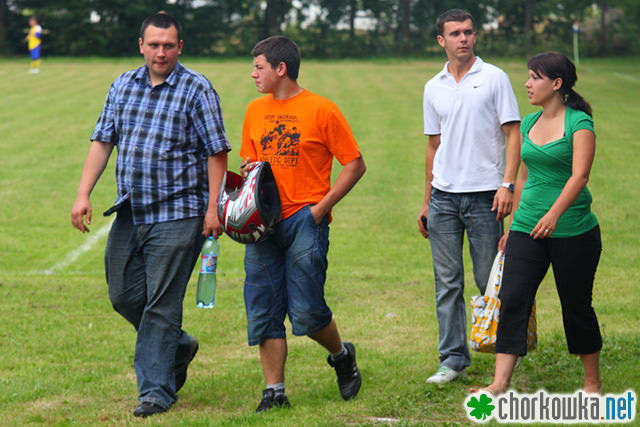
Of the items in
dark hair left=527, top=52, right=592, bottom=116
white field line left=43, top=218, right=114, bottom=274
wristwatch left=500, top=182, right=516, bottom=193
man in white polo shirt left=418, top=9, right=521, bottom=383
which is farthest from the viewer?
white field line left=43, top=218, right=114, bottom=274

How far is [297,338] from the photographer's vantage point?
Result: 7.46 meters

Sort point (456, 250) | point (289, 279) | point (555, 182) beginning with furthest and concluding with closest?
point (456, 250)
point (289, 279)
point (555, 182)

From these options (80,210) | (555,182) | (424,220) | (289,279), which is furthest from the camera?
(424,220)

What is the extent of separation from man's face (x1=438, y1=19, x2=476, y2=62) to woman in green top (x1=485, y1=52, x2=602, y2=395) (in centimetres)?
79

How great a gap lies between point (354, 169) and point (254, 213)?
27.7 inches

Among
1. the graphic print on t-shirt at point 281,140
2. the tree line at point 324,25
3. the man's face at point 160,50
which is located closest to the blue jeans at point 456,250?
the graphic print on t-shirt at point 281,140

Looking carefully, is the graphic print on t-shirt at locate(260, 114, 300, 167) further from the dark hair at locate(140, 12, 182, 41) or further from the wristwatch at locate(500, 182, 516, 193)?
the wristwatch at locate(500, 182, 516, 193)

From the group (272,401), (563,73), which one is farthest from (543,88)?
(272,401)

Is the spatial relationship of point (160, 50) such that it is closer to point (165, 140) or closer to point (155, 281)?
point (165, 140)

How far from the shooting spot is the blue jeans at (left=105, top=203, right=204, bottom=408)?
553 cm

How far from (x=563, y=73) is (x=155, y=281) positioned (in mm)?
2694

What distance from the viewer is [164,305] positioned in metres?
5.58

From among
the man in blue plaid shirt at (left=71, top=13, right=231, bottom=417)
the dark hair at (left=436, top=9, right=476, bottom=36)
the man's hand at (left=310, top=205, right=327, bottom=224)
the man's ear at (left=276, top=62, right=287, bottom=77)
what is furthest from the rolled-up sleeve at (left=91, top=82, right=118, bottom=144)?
the dark hair at (left=436, top=9, right=476, bottom=36)

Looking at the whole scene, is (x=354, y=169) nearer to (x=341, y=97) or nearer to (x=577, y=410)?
(x=577, y=410)
